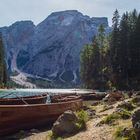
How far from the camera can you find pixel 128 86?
87.8 metres

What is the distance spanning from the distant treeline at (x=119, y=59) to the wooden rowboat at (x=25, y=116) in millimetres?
63186

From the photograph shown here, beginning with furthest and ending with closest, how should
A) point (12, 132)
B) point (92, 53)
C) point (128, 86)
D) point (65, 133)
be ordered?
point (92, 53) < point (128, 86) < point (12, 132) < point (65, 133)

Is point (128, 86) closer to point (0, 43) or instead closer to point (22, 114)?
point (0, 43)

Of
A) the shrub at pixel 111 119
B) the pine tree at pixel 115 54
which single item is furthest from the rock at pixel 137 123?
the pine tree at pixel 115 54

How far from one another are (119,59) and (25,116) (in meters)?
76.6

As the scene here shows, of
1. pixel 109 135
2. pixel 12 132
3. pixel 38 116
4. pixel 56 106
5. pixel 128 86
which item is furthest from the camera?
pixel 128 86

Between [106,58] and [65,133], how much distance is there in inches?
3742

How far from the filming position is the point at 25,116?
2016cm

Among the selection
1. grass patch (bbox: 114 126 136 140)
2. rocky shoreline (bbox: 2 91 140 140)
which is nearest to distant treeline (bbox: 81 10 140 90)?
rocky shoreline (bbox: 2 91 140 140)

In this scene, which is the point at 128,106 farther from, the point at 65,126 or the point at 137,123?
the point at 137,123

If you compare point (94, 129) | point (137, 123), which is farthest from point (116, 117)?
point (137, 123)

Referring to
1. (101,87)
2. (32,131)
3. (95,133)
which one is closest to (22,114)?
(32,131)

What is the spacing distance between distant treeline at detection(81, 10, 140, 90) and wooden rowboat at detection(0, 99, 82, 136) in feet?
207

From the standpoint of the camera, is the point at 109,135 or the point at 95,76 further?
the point at 95,76
